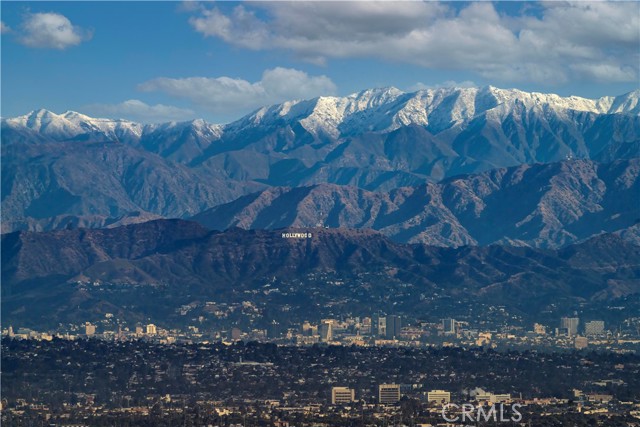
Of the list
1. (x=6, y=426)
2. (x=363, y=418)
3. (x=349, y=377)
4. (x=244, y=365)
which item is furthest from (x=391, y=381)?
(x=6, y=426)

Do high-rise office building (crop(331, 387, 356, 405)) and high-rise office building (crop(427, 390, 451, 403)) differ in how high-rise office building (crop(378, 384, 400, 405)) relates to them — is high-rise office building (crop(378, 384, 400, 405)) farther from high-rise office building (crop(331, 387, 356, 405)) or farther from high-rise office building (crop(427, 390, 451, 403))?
high-rise office building (crop(427, 390, 451, 403))

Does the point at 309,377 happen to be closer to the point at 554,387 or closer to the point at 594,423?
the point at 554,387

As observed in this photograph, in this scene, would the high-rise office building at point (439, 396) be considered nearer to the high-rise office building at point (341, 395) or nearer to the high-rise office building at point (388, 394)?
the high-rise office building at point (388, 394)

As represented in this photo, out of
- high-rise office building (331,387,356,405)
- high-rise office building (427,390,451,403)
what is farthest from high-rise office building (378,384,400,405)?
high-rise office building (427,390,451,403)

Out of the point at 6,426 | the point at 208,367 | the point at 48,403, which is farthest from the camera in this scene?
the point at 208,367

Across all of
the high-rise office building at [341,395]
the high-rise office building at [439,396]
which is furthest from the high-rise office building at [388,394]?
the high-rise office building at [439,396]

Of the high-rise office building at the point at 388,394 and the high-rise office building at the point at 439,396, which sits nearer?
the high-rise office building at the point at 439,396
